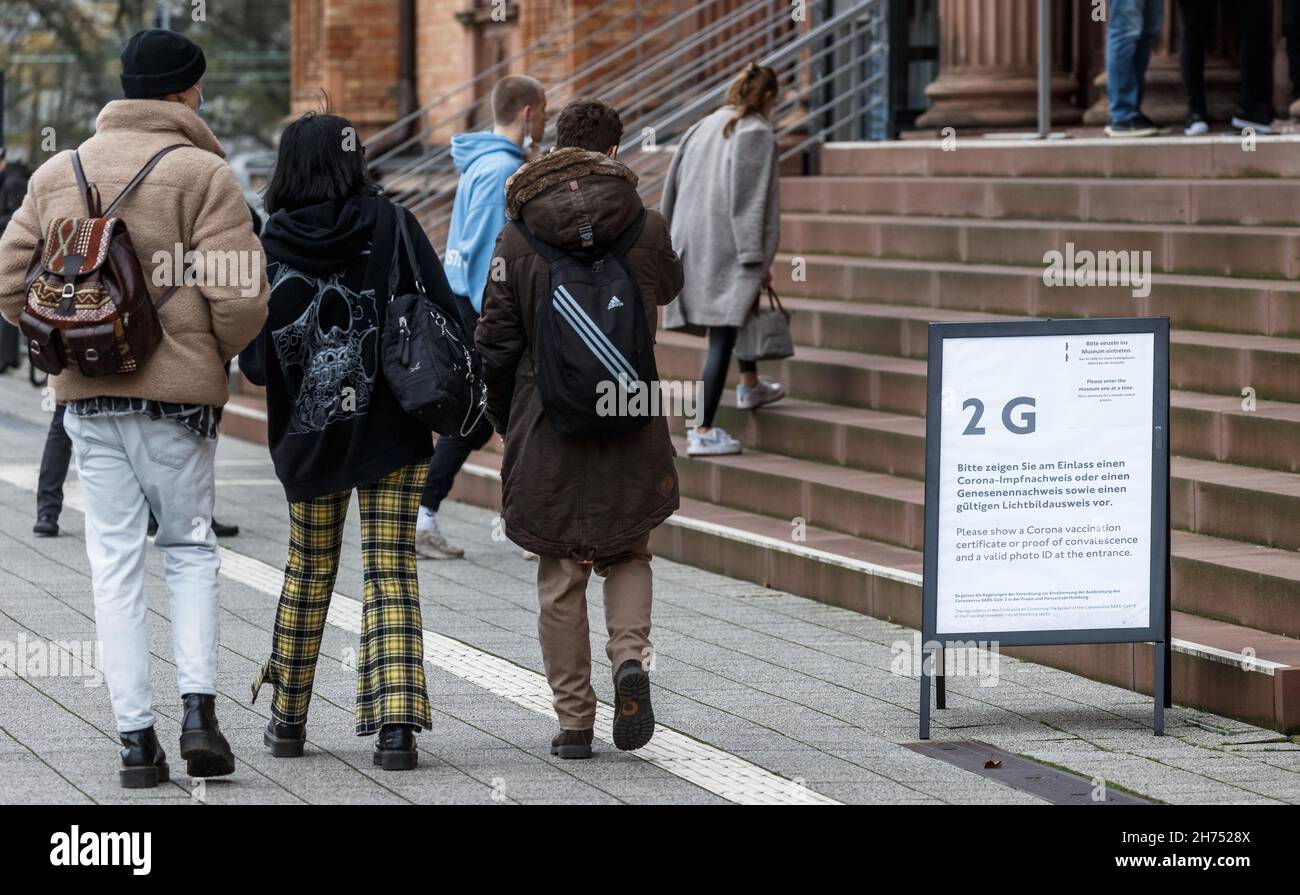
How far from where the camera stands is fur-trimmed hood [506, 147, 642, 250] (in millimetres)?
6227

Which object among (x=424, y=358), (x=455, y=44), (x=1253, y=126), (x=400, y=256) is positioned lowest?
(x=424, y=358)

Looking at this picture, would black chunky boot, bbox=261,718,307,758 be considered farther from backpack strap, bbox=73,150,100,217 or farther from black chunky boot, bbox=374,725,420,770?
backpack strap, bbox=73,150,100,217

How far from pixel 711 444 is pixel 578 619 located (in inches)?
183

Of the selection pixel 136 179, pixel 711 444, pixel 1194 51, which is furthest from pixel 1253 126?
pixel 136 179

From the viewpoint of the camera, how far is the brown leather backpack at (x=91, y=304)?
5.57 metres

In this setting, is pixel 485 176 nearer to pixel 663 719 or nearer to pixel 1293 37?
pixel 663 719

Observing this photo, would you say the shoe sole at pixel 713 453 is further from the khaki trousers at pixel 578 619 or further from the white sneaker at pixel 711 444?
the khaki trousers at pixel 578 619

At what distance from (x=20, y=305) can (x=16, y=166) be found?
10.8 m

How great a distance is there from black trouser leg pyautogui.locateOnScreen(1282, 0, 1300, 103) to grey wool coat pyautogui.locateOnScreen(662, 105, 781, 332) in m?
3.26

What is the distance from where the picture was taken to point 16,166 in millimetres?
16094

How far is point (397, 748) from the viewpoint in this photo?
20.1ft

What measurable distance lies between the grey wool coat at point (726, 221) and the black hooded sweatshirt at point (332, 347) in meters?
4.59

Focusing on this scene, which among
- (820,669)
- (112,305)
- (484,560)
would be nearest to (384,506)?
(112,305)

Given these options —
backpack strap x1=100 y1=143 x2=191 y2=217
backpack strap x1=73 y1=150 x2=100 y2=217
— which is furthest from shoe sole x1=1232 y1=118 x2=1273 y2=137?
backpack strap x1=73 y1=150 x2=100 y2=217
